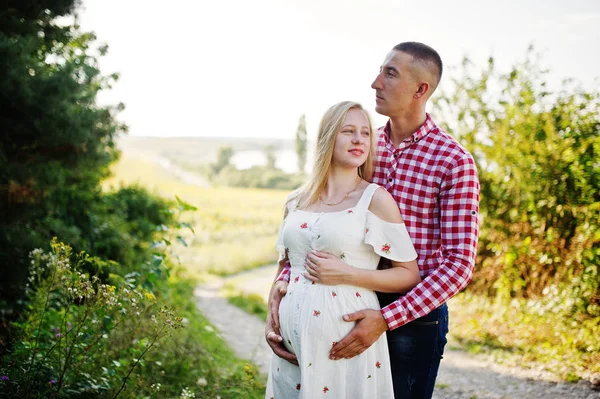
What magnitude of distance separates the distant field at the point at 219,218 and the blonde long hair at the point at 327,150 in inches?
305

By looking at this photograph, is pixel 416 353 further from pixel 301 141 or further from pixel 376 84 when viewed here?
pixel 301 141

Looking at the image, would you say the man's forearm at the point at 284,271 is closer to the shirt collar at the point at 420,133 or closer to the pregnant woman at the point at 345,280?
the pregnant woman at the point at 345,280

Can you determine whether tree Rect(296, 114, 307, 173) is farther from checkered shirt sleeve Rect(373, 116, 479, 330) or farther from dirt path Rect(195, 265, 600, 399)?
checkered shirt sleeve Rect(373, 116, 479, 330)

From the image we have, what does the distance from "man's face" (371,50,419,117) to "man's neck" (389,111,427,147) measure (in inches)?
1.5

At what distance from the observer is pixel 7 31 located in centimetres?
538

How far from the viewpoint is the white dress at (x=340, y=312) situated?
2523 millimetres

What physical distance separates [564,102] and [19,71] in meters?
6.74

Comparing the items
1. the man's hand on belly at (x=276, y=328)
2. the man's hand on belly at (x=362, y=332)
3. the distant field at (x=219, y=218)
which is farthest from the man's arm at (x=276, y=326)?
the distant field at (x=219, y=218)

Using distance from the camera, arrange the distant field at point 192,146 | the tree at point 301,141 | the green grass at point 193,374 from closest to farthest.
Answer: the green grass at point 193,374 < the distant field at point 192,146 < the tree at point 301,141

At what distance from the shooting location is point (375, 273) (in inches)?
99.5

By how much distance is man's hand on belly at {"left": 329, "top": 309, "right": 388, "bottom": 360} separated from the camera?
246 cm

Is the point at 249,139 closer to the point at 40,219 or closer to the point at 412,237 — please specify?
the point at 40,219

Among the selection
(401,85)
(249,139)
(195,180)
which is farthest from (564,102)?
(249,139)

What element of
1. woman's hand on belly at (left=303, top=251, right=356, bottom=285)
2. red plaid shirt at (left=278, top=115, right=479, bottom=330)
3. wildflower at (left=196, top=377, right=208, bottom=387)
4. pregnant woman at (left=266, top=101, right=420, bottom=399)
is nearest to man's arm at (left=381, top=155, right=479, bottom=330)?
red plaid shirt at (left=278, top=115, right=479, bottom=330)
